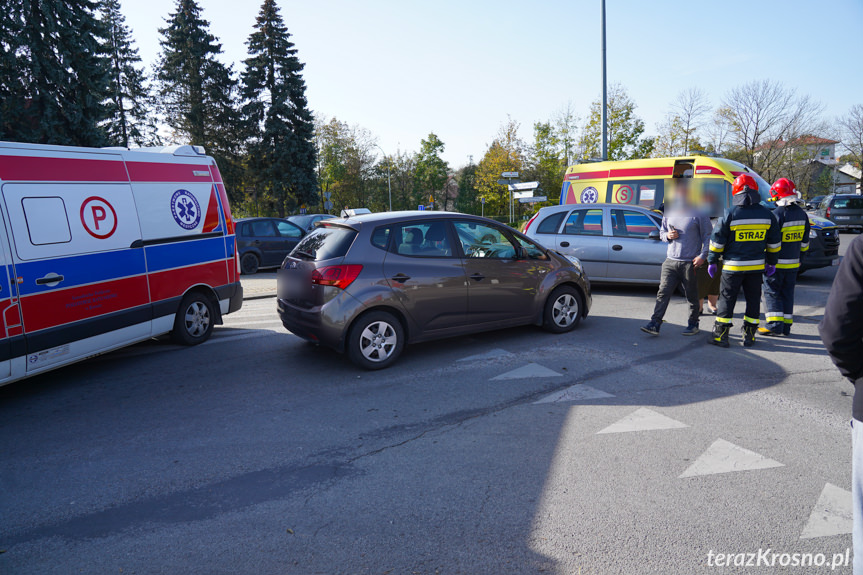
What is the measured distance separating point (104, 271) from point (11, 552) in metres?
3.50

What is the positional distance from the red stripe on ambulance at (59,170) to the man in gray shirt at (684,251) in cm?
666

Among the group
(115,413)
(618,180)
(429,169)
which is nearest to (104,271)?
(115,413)

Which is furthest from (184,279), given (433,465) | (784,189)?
(784,189)

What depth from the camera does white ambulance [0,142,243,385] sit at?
4934 mm

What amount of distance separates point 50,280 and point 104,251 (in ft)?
2.21

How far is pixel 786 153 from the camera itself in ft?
138

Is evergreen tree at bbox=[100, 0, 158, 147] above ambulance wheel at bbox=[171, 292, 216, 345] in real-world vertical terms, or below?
above

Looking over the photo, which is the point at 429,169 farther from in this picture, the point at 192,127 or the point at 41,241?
the point at 41,241

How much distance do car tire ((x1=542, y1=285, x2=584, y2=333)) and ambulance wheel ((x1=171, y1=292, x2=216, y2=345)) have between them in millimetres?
4619

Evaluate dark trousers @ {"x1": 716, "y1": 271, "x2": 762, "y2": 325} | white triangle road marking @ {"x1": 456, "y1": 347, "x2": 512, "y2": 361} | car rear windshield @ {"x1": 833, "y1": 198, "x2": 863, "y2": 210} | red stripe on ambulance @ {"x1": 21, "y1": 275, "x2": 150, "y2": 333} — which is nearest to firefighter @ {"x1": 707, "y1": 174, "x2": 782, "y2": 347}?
dark trousers @ {"x1": 716, "y1": 271, "x2": 762, "y2": 325}

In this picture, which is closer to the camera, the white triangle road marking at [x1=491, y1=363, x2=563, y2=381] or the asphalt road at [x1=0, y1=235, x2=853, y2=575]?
the asphalt road at [x1=0, y1=235, x2=853, y2=575]

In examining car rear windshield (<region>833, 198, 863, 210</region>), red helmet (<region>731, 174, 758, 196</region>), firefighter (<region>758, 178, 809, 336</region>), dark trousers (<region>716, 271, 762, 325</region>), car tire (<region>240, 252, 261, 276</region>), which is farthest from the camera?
car rear windshield (<region>833, 198, 863, 210</region>)

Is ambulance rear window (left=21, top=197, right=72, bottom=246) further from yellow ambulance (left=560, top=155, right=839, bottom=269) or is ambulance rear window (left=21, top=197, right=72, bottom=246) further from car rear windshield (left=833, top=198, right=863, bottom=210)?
car rear windshield (left=833, top=198, right=863, bottom=210)

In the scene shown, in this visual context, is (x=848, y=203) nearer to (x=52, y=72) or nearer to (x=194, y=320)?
(x=194, y=320)
